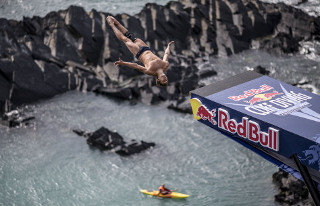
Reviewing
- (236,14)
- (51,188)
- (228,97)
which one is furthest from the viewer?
(236,14)

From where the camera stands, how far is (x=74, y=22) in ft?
192

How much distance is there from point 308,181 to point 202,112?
5.85m

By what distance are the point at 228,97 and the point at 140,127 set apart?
22.6 metres

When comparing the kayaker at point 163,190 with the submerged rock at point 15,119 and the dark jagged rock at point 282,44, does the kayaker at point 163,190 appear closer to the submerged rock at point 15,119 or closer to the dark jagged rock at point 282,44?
the submerged rock at point 15,119

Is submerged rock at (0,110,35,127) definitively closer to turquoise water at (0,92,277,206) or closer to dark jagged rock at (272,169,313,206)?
turquoise water at (0,92,277,206)

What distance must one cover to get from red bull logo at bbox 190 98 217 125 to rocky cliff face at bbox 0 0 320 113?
2443 cm

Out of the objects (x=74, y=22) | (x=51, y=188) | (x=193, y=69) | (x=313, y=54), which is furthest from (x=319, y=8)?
(x=51, y=188)

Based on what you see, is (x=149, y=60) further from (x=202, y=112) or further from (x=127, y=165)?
(x=127, y=165)

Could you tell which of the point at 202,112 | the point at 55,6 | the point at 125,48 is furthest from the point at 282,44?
the point at 202,112

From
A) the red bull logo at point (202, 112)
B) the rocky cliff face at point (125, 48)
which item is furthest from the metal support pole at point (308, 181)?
the rocky cliff face at point (125, 48)

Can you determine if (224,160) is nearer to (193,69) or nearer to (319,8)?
(193,69)

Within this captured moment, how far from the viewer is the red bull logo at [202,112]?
82.2ft

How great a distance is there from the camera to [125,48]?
2224 inches

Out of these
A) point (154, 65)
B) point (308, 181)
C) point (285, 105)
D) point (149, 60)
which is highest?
point (149, 60)
